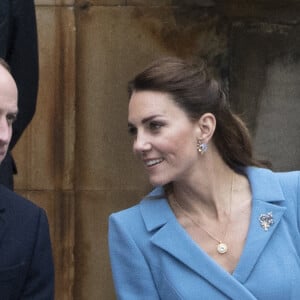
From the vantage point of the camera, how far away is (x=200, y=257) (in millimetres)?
4188

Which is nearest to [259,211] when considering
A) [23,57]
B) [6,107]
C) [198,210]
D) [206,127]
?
[198,210]

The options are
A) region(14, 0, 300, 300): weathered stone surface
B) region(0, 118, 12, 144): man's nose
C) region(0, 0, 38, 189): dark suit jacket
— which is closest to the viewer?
region(0, 118, 12, 144): man's nose

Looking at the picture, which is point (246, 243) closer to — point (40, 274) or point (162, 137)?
point (162, 137)

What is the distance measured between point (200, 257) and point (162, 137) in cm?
44

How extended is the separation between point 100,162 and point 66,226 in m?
0.39

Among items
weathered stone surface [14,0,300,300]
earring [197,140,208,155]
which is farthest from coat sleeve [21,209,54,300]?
weathered stone surface [14,0,300,300]

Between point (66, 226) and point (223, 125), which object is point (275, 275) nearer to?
point (223, 125)

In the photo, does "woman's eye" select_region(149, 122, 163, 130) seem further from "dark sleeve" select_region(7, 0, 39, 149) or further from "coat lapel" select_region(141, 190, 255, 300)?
"dark sleeve" select_region(7, 0, 39, 149)

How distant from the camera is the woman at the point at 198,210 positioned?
4164 mm

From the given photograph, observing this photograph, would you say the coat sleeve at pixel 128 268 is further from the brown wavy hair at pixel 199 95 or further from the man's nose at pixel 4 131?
the man's nose at pixel 4 131

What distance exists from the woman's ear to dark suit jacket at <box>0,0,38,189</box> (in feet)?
3.46

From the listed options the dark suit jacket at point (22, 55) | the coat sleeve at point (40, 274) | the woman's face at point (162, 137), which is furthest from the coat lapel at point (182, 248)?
the dark suit jacket at point (22, 55)

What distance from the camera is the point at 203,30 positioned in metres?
6.33

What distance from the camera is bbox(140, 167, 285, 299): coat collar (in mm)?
4152
